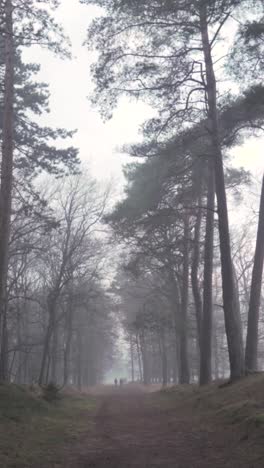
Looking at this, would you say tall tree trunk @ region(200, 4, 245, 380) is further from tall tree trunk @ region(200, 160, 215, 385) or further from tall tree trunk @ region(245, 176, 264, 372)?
tall tree trunk @ region(200, 160, 215, 385)

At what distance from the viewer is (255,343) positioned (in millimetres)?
15383

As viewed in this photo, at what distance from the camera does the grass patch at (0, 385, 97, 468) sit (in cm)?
659

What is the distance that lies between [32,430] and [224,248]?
755 centimetres

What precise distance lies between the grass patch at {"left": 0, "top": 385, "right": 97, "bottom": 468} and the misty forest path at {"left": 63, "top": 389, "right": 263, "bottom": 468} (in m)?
0.33

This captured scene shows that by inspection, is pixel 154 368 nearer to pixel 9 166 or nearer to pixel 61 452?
pixel 9 166

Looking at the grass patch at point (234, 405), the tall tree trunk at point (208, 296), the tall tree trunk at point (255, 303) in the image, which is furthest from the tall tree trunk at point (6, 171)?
the tall tree trunk at point (255, 303)

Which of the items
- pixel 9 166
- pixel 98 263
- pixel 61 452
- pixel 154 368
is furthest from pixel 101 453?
pixel 154 368

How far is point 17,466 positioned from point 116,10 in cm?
1235

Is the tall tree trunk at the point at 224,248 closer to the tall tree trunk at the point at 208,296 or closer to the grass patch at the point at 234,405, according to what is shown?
the grass patch at the point at 234,405

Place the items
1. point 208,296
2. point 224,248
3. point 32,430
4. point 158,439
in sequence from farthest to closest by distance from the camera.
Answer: point 208,296
point 224,248
point 32,430
point 158,439

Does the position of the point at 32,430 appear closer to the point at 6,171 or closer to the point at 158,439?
the point at 158,439

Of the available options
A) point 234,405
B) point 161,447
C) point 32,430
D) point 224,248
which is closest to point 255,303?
point 224,248

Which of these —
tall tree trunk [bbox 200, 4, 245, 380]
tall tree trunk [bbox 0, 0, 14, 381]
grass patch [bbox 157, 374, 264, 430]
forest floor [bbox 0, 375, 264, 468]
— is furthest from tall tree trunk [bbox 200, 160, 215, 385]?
tall tree trunk [bbox 0, 0, 14, 381]

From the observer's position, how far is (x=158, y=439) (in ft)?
Answer: 27.6
